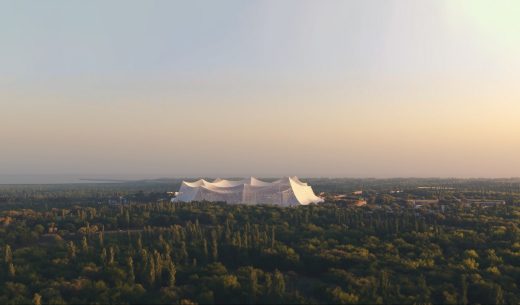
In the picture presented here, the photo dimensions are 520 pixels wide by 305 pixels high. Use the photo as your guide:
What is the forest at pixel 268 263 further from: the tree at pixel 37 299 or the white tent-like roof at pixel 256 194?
the white tent-like roof at pixel 256 194

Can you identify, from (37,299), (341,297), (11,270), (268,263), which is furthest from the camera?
(268,263)

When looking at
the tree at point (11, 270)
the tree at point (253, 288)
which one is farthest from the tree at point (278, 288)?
the tree at point (11, 270)

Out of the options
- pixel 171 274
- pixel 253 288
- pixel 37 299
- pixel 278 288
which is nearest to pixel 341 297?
pixel 278 288

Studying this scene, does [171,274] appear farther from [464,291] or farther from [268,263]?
[464,291]

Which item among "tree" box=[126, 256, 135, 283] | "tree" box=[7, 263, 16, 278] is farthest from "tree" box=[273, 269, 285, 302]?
"tree" box=[7, 263, 16, 278]

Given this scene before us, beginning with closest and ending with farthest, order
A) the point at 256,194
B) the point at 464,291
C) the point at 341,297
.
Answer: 1. the point at 341,297
2. the point at 464,291
3. the point at 256,194

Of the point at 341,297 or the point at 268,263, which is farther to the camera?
the point at 268,263

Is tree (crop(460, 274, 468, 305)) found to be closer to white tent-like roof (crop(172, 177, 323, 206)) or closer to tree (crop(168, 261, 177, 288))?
tree (crop(168, 261, 177, 288))

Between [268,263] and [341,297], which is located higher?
[268,263]

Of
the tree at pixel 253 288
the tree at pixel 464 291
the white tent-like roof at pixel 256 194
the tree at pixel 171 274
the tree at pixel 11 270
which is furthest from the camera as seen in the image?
the white tent-like roof at pixel 256 194

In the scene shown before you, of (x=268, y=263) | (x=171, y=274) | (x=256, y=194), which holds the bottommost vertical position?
(x=268, y=263)
